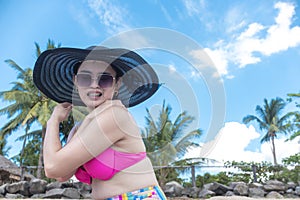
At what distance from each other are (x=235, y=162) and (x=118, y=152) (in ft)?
60.7

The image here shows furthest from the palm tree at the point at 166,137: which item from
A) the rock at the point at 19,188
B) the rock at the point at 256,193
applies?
the rock at the point at 256,193

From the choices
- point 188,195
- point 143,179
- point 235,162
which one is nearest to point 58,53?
point 143,179

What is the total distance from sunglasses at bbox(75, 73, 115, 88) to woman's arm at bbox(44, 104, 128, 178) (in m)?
0.16

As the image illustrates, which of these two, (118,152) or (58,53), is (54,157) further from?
(58,53)

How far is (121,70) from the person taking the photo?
56.1 inches

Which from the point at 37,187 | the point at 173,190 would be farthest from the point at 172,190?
the point at 37,187

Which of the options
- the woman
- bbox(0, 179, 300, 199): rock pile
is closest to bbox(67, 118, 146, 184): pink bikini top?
the woman

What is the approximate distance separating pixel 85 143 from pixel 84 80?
0.31 metres

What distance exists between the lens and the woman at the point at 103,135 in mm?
1141

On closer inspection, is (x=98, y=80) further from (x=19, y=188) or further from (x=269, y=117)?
(x=269, y=117)

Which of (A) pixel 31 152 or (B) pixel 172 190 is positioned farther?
(A) pixel 31 152

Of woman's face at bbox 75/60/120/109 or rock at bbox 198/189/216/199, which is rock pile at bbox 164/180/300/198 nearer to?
rock at bbox 198/189/216/199

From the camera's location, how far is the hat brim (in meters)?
1.33

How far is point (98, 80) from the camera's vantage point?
1312 millimetres
